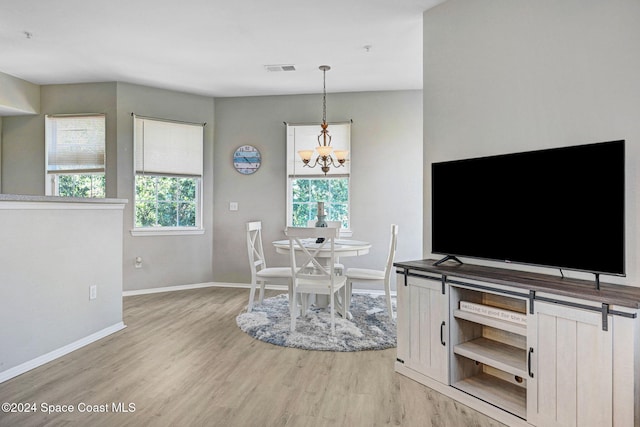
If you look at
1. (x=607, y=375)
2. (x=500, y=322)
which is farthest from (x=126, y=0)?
(x=607, y=375)

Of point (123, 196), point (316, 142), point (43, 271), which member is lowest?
point (43, 271)

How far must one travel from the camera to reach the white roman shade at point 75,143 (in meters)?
5.03

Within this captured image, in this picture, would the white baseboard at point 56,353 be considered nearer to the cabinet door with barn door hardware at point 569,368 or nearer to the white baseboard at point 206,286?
the white baseboard at point 206,286

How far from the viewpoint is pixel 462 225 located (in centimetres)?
255

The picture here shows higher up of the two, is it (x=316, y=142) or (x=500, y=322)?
(x=316, y=142)

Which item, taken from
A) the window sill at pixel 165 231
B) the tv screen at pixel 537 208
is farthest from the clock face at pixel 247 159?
the tv screen at pixel 537 208

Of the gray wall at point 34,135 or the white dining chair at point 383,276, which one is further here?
the gray wall at point 34,135

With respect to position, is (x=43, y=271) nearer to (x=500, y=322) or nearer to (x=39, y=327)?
(x=39, y=327)

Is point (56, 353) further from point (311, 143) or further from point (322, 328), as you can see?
point (311, 143)

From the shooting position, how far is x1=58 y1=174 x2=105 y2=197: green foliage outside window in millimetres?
5062

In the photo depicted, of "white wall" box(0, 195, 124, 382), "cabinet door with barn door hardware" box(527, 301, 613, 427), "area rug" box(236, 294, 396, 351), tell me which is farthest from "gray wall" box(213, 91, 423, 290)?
"cabinet door with barn door hardware" box(527, 301, 613, 427)

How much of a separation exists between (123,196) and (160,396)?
3.40 meters

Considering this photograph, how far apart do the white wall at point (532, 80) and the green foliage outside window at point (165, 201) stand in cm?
372

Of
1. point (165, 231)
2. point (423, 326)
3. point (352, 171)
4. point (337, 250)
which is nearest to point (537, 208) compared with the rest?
point (423, 326)
